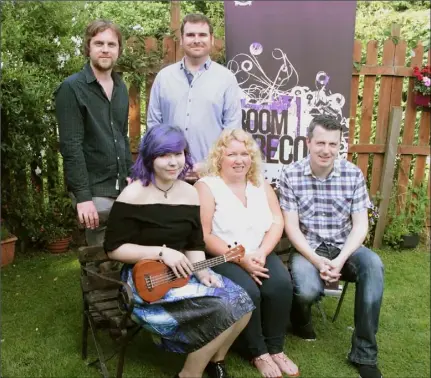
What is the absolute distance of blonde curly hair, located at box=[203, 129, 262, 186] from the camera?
3.16 meters

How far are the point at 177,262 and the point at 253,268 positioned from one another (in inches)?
22.1

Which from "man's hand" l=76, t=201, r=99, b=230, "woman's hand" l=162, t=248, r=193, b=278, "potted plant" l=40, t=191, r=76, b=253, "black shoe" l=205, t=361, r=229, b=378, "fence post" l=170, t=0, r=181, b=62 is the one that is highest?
"fence post" l=170, t=0, r=181, b=62

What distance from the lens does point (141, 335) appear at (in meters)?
3.45

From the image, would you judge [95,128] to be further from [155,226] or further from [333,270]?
[333,270]

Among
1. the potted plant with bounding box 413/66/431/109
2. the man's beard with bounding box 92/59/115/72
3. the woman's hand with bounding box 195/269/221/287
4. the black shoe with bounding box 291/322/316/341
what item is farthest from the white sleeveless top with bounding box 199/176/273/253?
the potted plant with bounding box 413/66/431/109

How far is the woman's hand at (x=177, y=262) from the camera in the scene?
8.80ft

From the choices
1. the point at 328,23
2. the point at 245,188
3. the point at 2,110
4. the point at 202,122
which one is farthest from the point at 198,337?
the point at 328,23

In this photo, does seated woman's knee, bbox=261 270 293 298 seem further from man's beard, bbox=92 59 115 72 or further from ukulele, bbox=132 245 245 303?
man's beard, bbox=92 59 115 72

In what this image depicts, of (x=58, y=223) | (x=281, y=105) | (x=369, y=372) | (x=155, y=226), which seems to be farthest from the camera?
(x=58, y=223)

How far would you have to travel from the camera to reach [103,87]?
321 cm

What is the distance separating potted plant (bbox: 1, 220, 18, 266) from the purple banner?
231cm

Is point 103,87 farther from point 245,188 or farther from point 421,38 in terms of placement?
point 421,38

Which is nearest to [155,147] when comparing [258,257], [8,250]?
[258,257]

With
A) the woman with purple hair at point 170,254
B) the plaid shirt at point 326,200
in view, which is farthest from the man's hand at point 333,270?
the woman with purple hair at point 170,254
